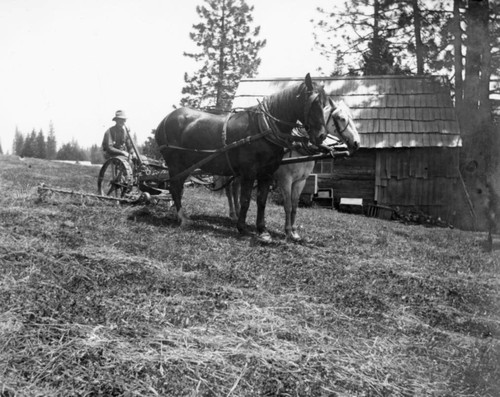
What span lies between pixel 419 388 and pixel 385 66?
62.6 feet

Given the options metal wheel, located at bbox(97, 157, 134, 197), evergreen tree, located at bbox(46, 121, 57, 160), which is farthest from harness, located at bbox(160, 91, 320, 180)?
evergreen tree, located at bbox(46, 121, 57, 160)

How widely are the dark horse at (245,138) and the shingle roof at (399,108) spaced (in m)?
9.40

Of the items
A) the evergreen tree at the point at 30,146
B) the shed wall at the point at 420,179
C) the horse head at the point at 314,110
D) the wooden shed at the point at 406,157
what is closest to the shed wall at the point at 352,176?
the wooden shed at the point at 406,157

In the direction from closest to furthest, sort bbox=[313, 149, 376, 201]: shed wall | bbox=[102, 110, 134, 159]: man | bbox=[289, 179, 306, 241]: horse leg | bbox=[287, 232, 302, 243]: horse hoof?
bbox=[287, 232, 302, 243]: horse hoof < bbox=[289, 179, 306, 241]: horse leg < bbox=[102, 110, 134, 159]: man < bbox=[313, 149, 376, 201]: shed wall

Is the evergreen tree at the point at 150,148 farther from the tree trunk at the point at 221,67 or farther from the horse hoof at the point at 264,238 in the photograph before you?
the horse hoof at the point at 264,238

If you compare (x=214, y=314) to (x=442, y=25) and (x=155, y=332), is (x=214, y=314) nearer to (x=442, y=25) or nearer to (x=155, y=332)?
(x=155, y=332)

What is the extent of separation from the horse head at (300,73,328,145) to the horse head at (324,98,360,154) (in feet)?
0.66

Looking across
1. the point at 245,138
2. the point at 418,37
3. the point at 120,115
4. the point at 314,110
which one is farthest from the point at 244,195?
the point at 418,37

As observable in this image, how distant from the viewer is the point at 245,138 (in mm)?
7070

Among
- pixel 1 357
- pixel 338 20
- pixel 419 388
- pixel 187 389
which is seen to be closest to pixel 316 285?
pixel 419 388

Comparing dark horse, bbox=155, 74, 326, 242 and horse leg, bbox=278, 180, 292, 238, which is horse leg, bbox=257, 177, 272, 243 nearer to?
dark horse, bbox=155, 74, 326, 242

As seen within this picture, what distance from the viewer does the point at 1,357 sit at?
271 centimetres

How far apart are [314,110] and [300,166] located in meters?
1.64

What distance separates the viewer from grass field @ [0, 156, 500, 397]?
2791mm
